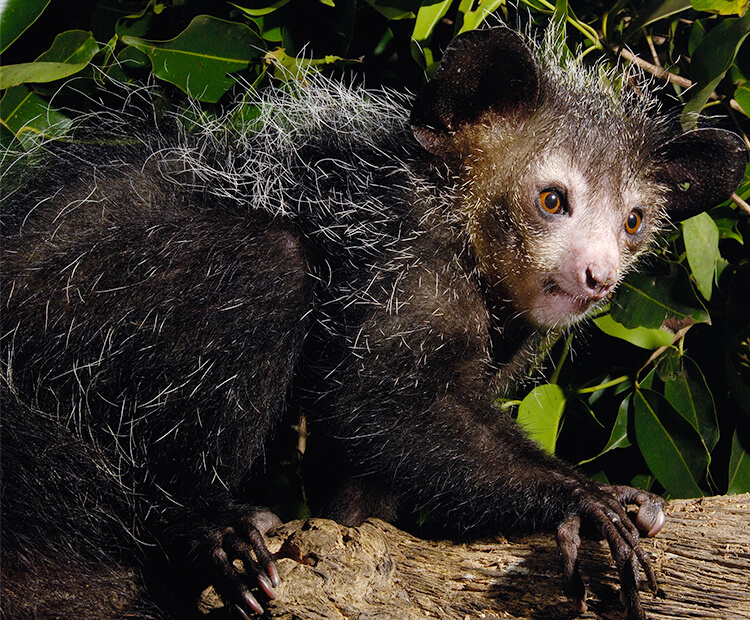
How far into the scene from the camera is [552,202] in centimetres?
241

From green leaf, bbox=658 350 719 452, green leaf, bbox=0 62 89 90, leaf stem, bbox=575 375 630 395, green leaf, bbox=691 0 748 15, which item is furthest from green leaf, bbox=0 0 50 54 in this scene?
green leaf, bbox=658 350 719 452

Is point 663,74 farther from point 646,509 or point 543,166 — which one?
point 646,509

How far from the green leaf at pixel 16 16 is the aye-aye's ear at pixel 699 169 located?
2.28 m

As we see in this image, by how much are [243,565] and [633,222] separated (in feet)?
5.78

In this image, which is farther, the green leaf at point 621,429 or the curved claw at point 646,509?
the green leaf at point 621,429

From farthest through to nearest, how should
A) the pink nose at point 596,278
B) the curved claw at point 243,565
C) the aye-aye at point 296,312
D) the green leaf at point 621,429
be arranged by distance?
the green leaf at point 621,429, the pink nose at point 596,278, the aye-aye at point 296,312, the curved claw at point 243,565

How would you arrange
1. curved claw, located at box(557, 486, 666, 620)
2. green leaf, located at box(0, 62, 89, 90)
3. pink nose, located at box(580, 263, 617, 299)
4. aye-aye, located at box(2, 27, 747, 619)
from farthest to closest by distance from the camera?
green leaf, located at box(0, 62, 89, 90) < pink nose, located at box(580, 263, 617, 299) < aye-aye, located at box(2, 27, 747, 619) < curved claw, located at box(557, 486, 666, 620)

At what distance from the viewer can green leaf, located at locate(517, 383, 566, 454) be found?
283 cm

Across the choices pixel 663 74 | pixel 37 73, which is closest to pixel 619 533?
pixel 663 74

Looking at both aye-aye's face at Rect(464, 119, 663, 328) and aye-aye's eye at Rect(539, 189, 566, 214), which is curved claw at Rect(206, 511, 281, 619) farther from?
aye-aye's eye at Rect(539, 189, 566, 214)

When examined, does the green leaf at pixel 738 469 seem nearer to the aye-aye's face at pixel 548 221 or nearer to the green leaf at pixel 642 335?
the green leaf at pixel 642 335

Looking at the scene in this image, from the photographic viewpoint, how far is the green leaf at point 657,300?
279cm

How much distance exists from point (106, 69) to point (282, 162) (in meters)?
0.74

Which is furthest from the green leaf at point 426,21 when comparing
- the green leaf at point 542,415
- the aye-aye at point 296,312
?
the green leaf at point 542,415
